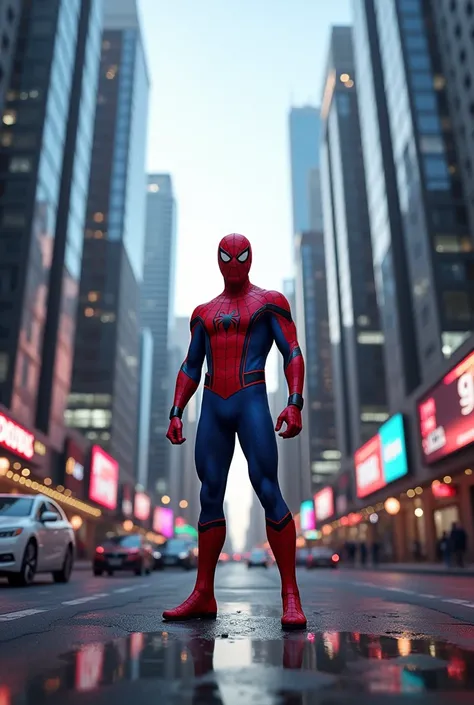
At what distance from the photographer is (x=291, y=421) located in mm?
4699

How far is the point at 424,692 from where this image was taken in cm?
207

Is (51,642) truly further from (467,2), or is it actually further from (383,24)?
(383,24)

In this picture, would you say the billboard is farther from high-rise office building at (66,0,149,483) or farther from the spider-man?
the spider-man

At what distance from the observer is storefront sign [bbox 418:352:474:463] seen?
919 inches

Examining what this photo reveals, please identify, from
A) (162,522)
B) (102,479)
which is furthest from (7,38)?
(162,522)

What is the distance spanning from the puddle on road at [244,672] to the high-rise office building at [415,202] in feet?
138

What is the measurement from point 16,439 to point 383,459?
2089cm

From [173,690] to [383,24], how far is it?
A: 67407mm

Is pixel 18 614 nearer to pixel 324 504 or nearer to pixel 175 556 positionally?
pixel 175 556

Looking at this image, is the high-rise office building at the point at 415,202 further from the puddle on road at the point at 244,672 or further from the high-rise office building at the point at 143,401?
the high-rise office building at the point at 143,401

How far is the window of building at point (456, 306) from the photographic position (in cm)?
4366

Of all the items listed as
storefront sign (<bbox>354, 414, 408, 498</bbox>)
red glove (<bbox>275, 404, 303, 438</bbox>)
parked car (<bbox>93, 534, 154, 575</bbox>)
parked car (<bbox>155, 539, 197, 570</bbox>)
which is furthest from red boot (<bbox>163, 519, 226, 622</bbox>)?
storefront sign (<bbox>354, 414, 408, 498</bbox>)

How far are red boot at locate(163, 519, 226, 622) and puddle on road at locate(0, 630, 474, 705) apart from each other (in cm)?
119

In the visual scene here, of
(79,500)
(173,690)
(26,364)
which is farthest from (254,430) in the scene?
(79,500)
